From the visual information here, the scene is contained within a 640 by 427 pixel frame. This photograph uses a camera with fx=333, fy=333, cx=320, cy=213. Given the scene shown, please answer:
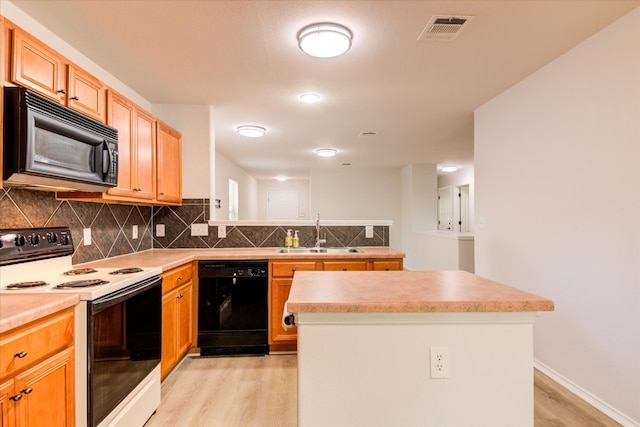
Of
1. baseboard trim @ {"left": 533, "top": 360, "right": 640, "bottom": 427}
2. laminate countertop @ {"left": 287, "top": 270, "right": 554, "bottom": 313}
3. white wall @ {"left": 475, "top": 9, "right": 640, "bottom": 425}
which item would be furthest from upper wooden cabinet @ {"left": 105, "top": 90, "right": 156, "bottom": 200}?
baseboard trim @ {"left": 533, "top": 360, "right": 640, "bottom": 427}

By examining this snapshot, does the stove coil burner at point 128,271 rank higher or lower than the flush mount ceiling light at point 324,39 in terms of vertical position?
lower

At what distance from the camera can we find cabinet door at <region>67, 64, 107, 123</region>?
1838 mm

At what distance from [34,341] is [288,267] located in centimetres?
193

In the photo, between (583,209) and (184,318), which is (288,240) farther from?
(583,209)

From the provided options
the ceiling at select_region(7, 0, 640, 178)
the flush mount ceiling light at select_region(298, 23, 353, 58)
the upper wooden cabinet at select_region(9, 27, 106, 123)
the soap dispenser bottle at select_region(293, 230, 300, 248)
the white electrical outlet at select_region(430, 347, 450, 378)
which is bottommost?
the white electrical outlet at select_region(430, 347, 450, 378)

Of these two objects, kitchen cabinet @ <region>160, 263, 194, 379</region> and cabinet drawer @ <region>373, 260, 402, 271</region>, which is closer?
kitchen cabinet @ <region>160, 263, 194, 379</region>

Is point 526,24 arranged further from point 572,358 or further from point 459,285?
point 572,358

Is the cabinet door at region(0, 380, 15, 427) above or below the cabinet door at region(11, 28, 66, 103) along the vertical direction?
below

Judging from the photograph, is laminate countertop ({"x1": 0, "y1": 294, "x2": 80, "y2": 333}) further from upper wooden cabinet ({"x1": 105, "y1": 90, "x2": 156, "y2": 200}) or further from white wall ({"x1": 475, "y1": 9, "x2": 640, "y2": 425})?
white wall ({"x1": 475, "y1": 9, "x2": 640, "y2": 425})

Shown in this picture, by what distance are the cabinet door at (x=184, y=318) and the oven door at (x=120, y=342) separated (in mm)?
481

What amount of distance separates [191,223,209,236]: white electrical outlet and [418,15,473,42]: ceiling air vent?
8.45 feet

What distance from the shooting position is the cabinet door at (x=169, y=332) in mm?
2336

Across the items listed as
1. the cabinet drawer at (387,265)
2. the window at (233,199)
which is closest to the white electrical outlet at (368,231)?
the cabinet drawer at (387,265)

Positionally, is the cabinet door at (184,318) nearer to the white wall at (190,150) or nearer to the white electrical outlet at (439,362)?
the white wall at (190,150)
